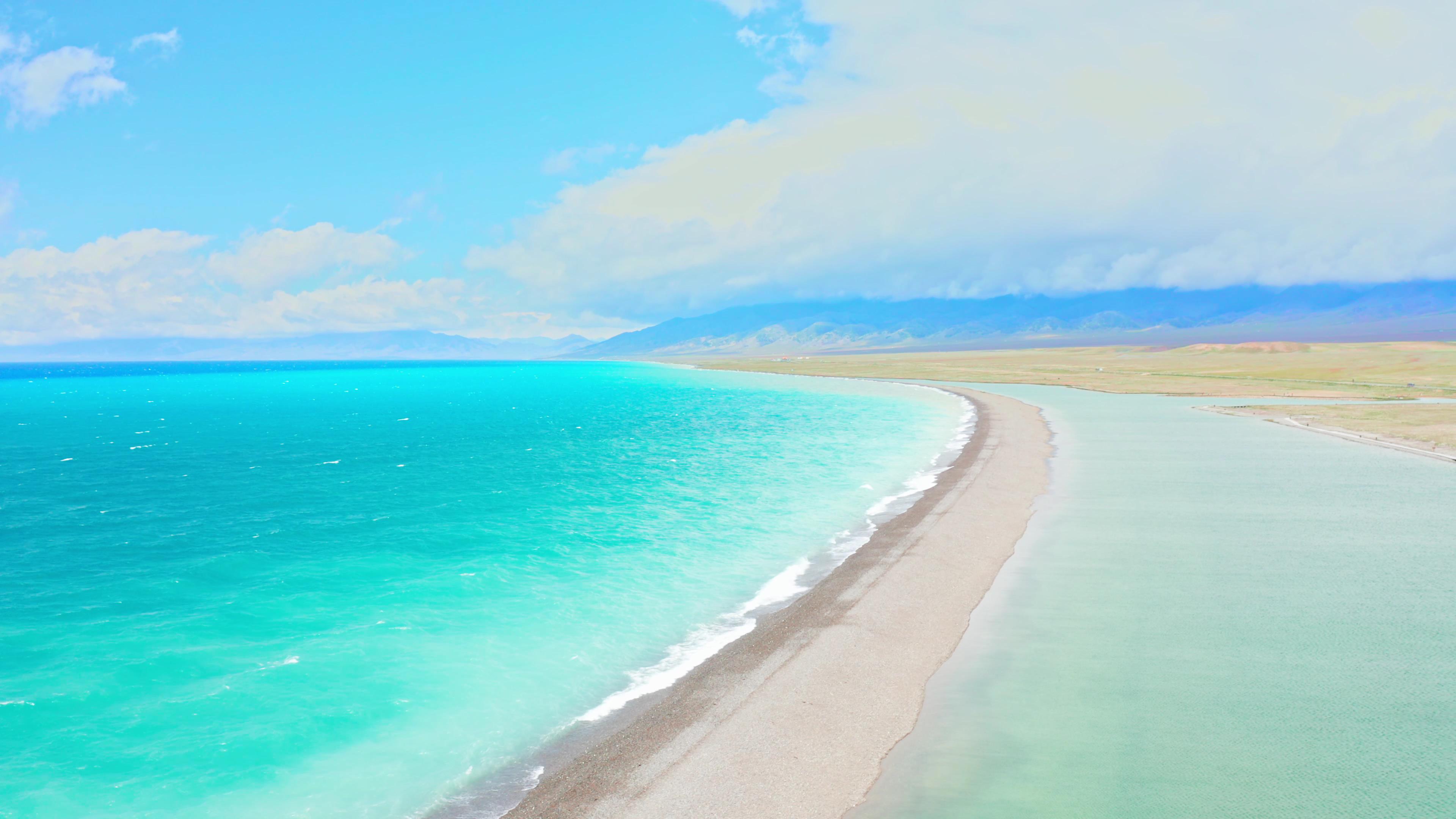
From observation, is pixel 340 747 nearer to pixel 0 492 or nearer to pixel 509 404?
pixel 0 492

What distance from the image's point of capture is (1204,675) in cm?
1644

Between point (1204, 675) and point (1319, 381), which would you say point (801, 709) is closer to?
point (1204, 675)

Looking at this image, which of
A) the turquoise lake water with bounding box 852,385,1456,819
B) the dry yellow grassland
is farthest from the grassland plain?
the turquoise lake water with bounding box 852,385,1456,819

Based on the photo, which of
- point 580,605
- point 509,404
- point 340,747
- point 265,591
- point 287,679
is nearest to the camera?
point 340,747

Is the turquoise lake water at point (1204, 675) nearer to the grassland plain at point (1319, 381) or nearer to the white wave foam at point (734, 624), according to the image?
the white wave foam at point (734, 624)

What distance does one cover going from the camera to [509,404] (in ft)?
382

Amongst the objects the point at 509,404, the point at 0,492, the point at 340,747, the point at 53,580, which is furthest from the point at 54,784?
the point at 509,404

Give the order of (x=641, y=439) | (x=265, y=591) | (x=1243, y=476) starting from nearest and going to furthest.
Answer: (x=265, y=591)
(x=1243, y=476)
(x=641, y=439)

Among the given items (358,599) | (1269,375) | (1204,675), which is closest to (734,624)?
(1204,675)

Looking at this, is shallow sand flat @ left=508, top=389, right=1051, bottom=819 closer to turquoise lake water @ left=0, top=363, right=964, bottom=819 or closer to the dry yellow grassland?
turquoise lake water @ left=0, top=363, right=964, bottom=819

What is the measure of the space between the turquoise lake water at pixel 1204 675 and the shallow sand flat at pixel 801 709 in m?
0.68

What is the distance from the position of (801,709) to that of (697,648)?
4.88 meters

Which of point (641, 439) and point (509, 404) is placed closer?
point (641, 439)

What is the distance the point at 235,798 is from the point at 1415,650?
24.0 meters
